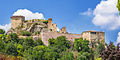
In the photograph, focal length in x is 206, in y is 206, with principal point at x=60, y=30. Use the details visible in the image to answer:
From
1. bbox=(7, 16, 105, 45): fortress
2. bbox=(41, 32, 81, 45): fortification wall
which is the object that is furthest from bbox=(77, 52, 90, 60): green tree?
bbox=(41, 32, 81, 45): fortification wall

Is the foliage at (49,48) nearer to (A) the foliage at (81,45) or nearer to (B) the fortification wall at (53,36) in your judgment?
(A) the foliage at (81,45)

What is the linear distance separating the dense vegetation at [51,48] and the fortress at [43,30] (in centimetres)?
158

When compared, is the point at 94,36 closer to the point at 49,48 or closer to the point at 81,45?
the point at 81,45

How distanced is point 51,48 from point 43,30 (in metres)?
7.72

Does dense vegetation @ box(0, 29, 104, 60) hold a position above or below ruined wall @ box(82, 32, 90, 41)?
below

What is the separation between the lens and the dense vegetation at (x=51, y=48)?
39531 mm

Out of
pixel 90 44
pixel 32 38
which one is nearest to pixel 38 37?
pixel 32 38

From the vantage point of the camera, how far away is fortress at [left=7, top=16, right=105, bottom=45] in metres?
44.7

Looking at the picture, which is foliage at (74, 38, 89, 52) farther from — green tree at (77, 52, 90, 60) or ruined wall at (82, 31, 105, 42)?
ruined wall at (82, 31, 105, 42)

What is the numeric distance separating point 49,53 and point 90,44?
960cm

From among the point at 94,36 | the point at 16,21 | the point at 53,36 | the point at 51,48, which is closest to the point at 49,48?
the point at 51,48

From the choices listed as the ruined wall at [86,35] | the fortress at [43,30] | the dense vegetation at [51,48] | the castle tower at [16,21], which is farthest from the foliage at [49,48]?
the castle tower at [16,21]

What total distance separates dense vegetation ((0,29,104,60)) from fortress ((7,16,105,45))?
1.58 metres

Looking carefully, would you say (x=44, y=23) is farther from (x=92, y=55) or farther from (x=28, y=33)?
(x=92, y=55)
